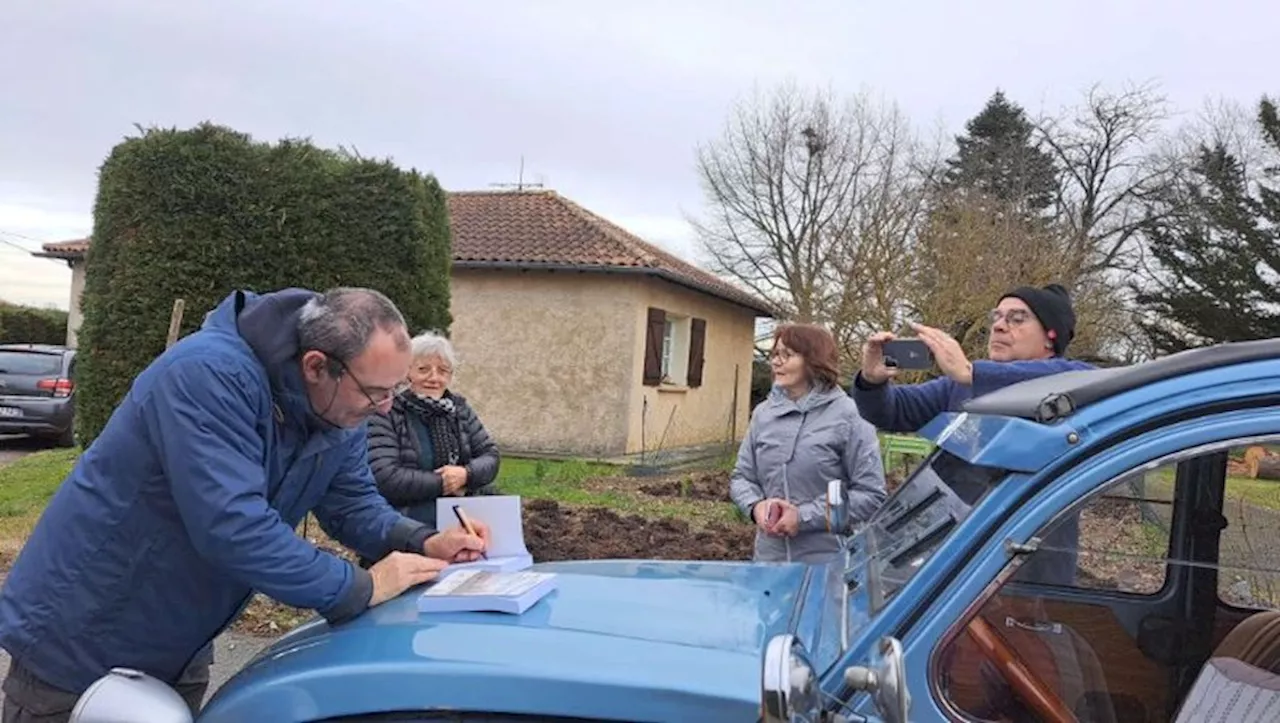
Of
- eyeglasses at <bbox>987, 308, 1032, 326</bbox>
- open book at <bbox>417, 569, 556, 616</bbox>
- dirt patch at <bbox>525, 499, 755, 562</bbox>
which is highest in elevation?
eyeglasses at <bbox>987, 308, 1032, 326</bbox>

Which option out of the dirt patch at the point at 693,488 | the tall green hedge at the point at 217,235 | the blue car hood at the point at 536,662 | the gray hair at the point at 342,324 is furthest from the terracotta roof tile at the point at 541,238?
the blue car hood at the point at 536,662

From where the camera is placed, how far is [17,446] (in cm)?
1469

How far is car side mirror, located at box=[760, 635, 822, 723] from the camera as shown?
1.44m

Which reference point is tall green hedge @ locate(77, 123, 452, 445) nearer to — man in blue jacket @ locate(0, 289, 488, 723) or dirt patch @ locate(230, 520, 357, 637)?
dirt patch @ locate(230, 520, 357, 637)

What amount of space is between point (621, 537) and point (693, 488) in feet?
11.9

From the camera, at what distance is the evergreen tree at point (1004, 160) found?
Result: 2430cm

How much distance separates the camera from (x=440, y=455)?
4.26 metres

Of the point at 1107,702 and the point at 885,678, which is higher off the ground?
the point at 885,678

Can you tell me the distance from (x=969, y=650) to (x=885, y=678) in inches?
16.7

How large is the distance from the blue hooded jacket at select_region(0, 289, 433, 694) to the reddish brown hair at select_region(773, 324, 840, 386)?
220cm

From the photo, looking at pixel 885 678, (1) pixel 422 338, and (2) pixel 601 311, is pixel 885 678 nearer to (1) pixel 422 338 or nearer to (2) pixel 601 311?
(1) pixel 422 338

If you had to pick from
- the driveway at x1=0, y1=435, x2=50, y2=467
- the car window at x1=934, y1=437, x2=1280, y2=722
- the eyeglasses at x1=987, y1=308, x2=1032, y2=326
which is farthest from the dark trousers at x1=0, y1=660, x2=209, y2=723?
the driveway at x1=0, y1=435, x2=50, y2=467

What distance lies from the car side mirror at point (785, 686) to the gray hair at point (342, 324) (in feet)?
4.01

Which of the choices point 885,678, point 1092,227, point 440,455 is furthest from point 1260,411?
point 1092,227
